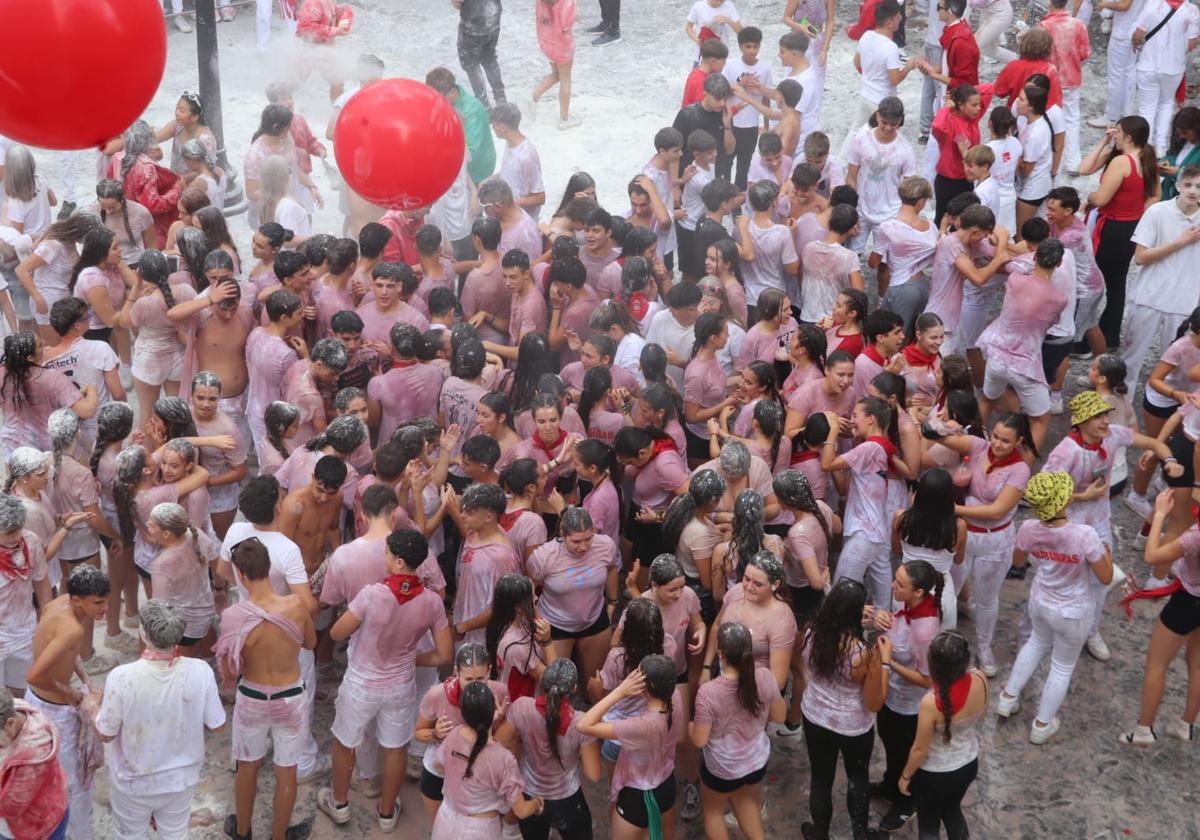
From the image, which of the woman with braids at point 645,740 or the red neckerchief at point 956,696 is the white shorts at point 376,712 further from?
the red neckerchief at point 956,696

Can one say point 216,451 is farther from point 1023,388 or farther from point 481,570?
point 1023,388

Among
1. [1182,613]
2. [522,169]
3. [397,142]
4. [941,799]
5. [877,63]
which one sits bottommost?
[941,799]

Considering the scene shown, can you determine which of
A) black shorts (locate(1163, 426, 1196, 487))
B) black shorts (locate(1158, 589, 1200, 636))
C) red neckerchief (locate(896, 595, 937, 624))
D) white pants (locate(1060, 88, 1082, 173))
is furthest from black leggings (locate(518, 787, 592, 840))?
white pants (locate(1060, 88, 1082, 173))

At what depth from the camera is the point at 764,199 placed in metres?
8.58

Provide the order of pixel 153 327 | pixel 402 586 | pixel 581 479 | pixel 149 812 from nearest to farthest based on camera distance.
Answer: pixel 149 812 → pixel 402 586 → pixel 581 479 → pixel 153 327

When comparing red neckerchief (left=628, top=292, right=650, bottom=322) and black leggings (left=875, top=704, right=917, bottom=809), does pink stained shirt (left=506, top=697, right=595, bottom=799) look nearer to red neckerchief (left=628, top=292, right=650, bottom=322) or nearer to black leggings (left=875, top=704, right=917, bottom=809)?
black leggings (left=875, top=704, right=917, bottom=809)

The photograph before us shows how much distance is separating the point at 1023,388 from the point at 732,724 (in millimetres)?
3555

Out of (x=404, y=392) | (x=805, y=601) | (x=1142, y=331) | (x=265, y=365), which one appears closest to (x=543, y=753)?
(x=805, y=601)

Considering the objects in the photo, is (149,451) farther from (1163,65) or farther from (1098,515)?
(1163,65)

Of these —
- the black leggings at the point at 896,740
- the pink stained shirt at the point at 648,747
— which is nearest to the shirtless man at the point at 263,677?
the pink stained shirt at the point at 648,747

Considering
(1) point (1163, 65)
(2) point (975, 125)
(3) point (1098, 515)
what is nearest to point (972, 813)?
(3) point (1098, 515)

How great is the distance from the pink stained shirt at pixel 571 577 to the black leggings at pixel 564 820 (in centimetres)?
89

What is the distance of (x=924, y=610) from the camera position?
5.84 meters

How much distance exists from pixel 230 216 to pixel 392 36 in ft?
15.2
